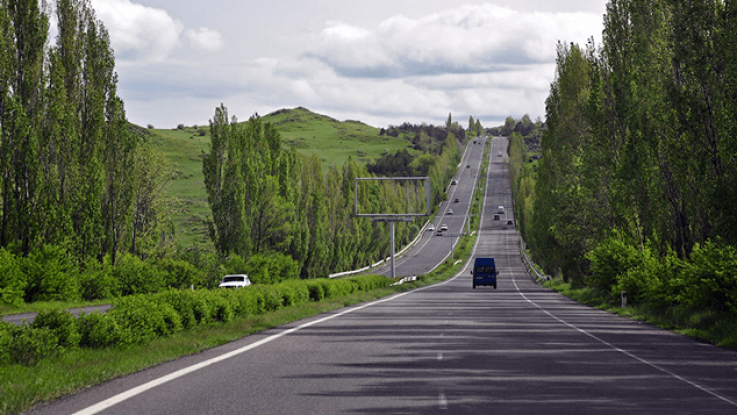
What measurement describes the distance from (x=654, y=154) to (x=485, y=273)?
29395 millimetres

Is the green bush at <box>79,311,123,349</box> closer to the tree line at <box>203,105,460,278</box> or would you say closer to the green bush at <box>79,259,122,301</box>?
the green bush at <box>79,259,122,301</box>

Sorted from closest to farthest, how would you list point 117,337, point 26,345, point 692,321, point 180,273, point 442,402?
point 442,402, point 26,345, point 117,337, point 692,321, point 180,273

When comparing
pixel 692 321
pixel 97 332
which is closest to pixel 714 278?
pixel 692 321

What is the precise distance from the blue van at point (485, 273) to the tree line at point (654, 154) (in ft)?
19.8

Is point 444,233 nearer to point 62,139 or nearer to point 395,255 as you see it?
point 395,255

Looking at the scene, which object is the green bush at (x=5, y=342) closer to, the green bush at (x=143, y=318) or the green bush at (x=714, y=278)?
the green bush at (x=143, y=318)

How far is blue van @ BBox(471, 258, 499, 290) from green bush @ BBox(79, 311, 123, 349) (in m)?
45.4

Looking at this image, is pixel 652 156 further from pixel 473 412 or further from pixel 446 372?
pixel 473 412

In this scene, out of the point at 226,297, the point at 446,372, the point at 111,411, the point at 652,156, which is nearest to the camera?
the point at 111,411

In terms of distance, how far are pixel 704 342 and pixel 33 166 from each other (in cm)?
2701

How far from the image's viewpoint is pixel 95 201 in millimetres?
35812

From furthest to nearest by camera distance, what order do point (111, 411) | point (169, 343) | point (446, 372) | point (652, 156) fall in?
point (652, 156), point (169, 343), point (446, 372), point (111, 411)

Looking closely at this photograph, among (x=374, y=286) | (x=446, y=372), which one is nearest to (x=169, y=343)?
(x=446, y=372)

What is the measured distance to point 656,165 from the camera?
30.3 meters
